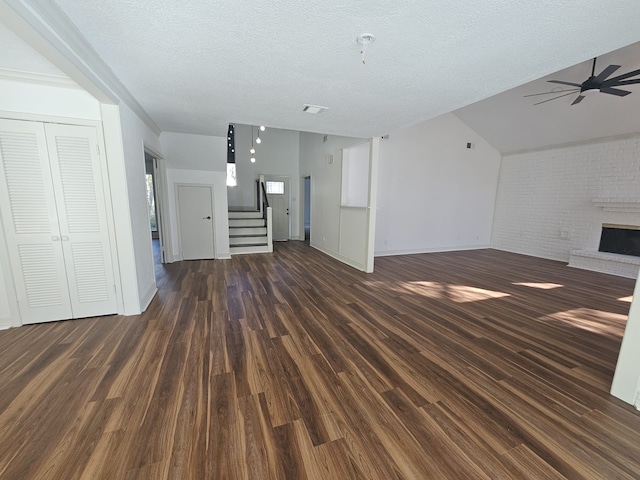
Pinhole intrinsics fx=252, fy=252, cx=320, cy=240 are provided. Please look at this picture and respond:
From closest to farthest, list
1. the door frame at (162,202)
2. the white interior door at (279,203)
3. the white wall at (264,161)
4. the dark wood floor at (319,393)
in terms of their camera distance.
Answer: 1. the dark wood floor at (319,393)
2. the door frame at (162,202)
3. the white wall at (264,161)
4. the white interior door at (279,203)

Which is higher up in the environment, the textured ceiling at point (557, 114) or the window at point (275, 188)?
the textured ceiling at point (557, 114)

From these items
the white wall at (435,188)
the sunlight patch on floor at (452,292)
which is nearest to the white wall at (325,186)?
the white wall at (435,188)

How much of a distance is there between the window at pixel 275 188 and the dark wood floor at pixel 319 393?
19.1 ft

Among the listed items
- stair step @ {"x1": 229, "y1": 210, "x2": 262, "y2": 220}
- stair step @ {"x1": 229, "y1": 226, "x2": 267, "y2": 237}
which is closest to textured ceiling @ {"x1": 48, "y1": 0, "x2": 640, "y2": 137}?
stair step @ {"x1": 229, "y1": 226, "x2": 267, "y2": 237}

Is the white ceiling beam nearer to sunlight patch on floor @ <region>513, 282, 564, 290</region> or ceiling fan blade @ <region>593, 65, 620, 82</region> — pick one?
ceiling fan blade @ <region>593, 65, 620, 82</region>

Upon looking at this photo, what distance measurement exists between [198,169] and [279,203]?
353 centimetres

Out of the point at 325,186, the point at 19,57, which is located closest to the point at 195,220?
the point at 325,186

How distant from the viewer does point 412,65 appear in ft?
7.09

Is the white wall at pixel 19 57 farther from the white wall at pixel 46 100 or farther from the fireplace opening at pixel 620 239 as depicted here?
the fireplace opening at pixel 620 239

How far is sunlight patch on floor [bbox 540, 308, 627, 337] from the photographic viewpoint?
279cm

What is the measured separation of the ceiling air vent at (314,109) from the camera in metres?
3.18

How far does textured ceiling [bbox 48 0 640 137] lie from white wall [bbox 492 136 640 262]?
4.98 meters

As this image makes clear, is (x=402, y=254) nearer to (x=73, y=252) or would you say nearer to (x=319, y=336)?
(x=319, y=336)

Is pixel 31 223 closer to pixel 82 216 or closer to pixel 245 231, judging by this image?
pixel 82 216
